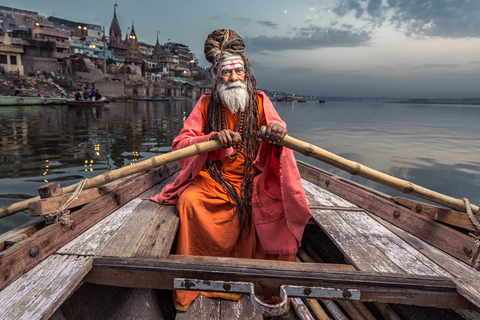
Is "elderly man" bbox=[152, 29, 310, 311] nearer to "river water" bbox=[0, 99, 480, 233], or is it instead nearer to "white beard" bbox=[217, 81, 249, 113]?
"white beard" bbox=[217, 81, 249, 113]

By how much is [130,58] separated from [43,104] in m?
34.9

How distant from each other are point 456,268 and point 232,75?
240cm

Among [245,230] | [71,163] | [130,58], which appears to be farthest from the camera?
[130,58]

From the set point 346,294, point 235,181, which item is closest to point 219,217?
point 235,181

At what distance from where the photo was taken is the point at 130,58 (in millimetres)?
57844

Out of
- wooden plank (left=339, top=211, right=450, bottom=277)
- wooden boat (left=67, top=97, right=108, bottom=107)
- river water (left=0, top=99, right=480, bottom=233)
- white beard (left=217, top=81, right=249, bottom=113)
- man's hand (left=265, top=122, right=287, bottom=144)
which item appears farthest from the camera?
wooden boat (left=67, top=97, right=108, bottom=107)

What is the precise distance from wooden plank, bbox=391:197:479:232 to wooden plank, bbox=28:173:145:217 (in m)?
2.87

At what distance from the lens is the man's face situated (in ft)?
→ 8.77

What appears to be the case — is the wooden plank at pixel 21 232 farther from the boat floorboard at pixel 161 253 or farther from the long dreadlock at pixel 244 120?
the long dreadlock at pixel 244 120

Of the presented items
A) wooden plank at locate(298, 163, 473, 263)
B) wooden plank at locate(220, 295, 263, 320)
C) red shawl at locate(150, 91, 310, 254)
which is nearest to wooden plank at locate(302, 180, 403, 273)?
wooden plank at locate(298, 163, 473, 263)

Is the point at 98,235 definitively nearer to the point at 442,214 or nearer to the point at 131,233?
the point at 131,233

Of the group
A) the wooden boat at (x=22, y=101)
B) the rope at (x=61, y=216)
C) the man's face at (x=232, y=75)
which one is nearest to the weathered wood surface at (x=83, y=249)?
the rope at (x=61, y=216)

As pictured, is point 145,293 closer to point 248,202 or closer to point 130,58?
point 248,202

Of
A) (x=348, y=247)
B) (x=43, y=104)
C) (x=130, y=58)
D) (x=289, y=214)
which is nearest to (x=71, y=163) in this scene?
(x=289, y=214)
